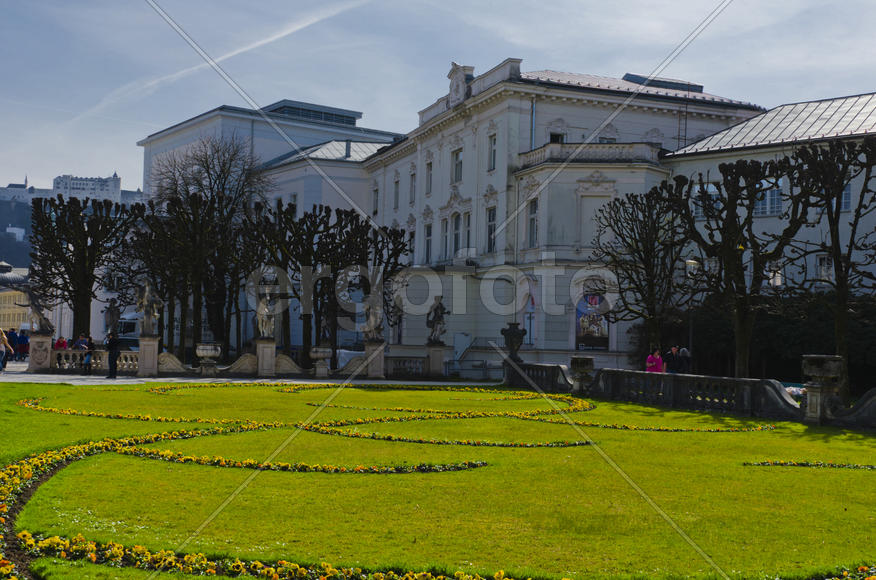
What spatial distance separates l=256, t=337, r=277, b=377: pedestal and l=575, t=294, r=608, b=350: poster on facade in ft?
53.4

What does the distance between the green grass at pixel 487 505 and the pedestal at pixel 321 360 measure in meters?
21.8

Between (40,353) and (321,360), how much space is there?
11341 mm

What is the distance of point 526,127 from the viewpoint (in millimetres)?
52656

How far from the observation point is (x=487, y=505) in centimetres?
1040

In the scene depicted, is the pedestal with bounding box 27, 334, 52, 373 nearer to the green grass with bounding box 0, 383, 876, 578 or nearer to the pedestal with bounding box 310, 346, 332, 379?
the pedestal with bounding box 310, 346, 332, 379

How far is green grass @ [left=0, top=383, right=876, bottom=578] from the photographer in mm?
8188

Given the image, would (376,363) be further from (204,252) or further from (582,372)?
(582,372)

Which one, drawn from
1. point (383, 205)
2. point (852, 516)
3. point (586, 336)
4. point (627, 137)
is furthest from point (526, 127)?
point (852, 516)

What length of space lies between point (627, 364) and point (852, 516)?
3721 cm

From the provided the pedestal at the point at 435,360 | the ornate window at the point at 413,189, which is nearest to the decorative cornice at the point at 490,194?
the ornate window at the point at 413,189

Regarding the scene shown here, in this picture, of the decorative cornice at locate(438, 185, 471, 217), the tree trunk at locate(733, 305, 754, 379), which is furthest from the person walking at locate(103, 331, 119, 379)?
the decorative cornice at locate(438, 185, 471, 217)

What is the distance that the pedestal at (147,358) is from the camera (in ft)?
123

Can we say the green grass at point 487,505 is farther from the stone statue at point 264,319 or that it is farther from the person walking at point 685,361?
the stone statue at point 264,319

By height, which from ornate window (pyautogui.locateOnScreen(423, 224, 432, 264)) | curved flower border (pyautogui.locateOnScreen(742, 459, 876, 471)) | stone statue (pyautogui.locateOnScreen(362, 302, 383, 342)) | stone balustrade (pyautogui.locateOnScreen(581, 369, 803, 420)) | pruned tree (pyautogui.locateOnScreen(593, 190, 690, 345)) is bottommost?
curved flower border (pyautogui.locateOnScreen(742, 459, 876, 471))
